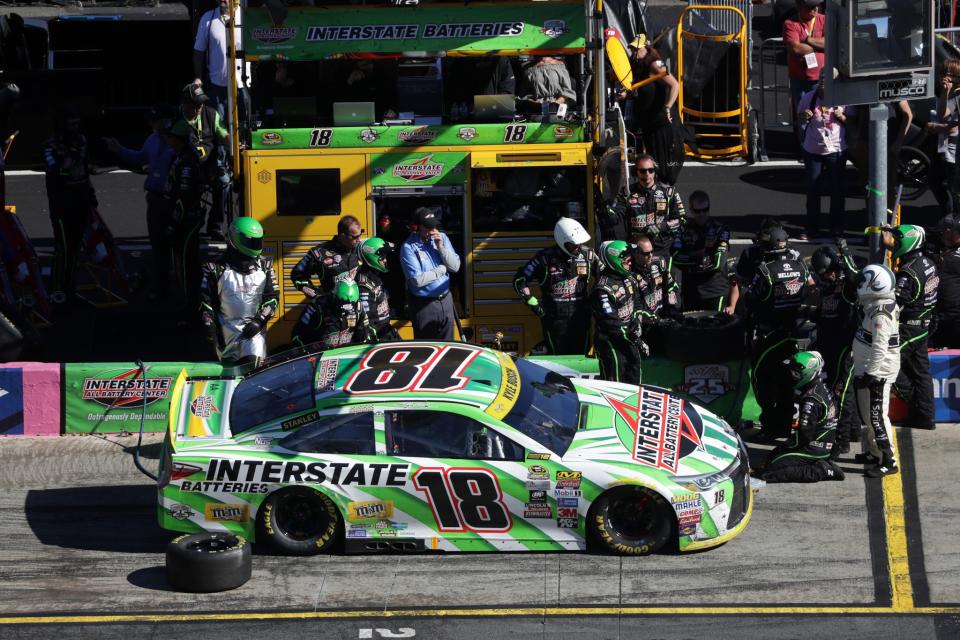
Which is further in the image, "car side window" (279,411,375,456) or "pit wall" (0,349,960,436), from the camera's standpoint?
"pit wall" (0,349,960,436)

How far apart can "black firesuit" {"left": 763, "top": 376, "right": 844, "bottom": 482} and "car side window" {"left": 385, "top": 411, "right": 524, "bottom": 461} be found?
2.73 m

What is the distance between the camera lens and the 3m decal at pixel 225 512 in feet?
36.0

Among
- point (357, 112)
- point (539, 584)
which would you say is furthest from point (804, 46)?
point (539, 584)

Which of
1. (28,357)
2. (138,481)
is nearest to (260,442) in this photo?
(138,481)

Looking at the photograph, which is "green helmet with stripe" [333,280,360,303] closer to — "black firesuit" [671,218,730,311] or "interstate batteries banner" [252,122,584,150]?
"interstate batteries banner" [252,122,584,150]

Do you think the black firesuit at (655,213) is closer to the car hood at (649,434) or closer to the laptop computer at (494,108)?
the laptop computer at (494,108)

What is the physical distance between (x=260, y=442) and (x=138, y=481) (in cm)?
221

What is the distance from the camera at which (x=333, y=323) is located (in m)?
13.5

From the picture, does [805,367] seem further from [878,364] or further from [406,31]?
[406,31]

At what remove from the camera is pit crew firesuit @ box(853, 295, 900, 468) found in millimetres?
12562

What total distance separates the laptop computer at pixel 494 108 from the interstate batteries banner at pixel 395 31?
1.58ft

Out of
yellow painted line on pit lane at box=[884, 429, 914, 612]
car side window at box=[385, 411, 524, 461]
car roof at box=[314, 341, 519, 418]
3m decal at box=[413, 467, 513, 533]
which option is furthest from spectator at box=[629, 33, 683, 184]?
3m decal at box=[413, 467, 513, 533]

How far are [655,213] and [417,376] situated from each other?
17.4 feet

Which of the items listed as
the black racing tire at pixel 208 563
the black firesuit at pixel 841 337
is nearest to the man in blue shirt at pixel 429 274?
the black firesuit at pixel 841 337
